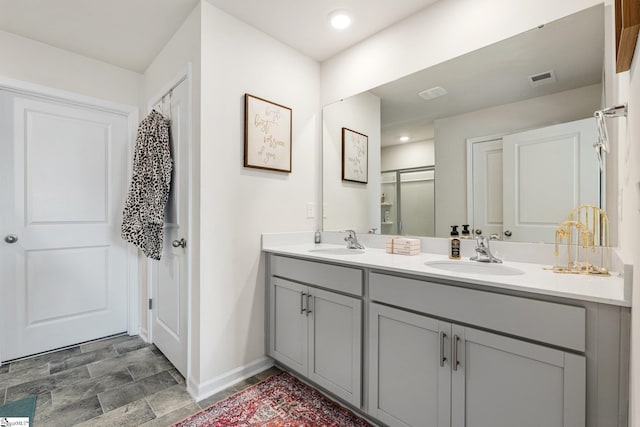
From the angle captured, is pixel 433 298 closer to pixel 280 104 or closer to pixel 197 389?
pixel 197 389

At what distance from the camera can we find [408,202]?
2031 mm

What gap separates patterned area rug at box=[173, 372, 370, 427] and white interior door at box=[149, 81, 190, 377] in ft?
1.49

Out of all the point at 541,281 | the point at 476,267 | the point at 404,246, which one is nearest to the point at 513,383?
the point at 541,281

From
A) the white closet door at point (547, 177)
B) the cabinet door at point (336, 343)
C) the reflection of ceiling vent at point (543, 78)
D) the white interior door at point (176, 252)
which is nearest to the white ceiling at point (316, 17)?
the white interior door at point (176, 252)

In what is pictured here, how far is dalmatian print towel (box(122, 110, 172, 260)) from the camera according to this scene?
82.4 inches

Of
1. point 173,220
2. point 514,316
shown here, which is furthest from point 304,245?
point 514,316

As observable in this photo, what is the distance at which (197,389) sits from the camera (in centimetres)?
179

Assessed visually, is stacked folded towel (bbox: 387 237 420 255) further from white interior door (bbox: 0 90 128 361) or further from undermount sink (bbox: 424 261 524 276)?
white interior door (bbox: 0 90 128 361)

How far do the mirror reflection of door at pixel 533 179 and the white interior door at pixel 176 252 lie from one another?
180 cm

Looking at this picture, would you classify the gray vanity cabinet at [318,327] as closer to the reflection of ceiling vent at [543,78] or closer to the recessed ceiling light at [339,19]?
the reflection of ceiling vent at [543,78]

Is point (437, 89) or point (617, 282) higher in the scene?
point (437, 89)

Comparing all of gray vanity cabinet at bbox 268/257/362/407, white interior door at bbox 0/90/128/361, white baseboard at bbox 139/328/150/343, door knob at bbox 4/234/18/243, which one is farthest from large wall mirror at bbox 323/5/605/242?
door knob at bbox 4/234/18/243

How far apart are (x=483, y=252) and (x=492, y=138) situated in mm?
641

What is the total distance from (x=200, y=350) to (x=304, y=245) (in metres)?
0.99
